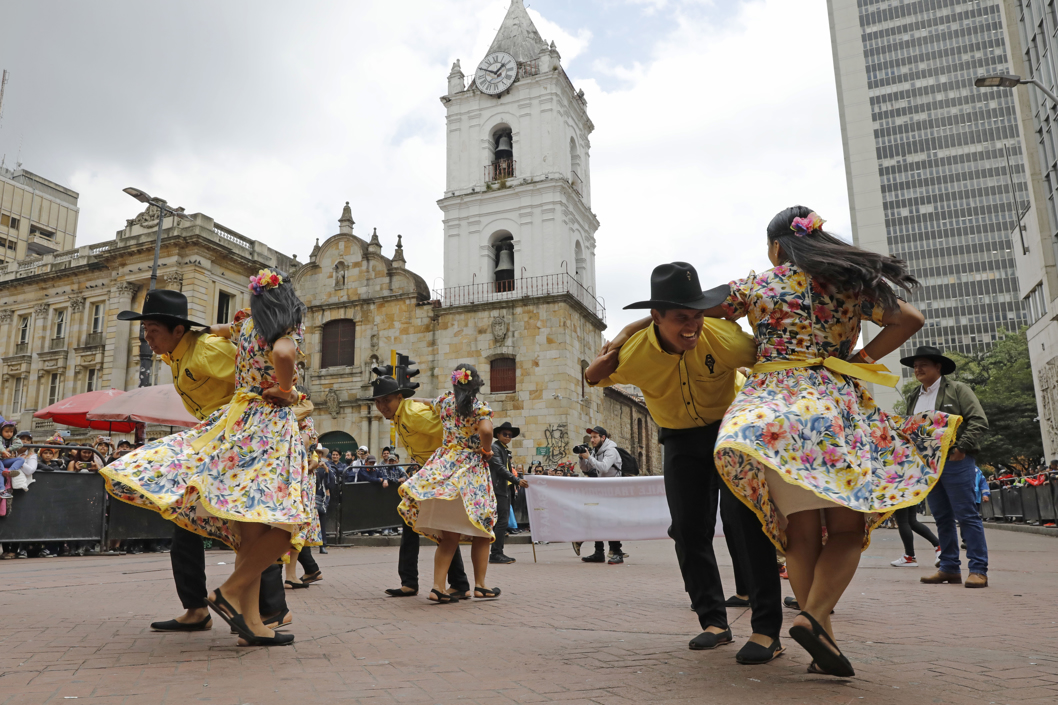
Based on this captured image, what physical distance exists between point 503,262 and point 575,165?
573 centimetres

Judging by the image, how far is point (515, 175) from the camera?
31156mm

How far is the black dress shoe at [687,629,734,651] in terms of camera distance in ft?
12.2

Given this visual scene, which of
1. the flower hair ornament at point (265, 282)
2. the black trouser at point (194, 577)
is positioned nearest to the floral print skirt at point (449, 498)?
the black trouser at point (194, 577)

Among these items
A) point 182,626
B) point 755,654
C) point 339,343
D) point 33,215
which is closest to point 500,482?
point 182,626

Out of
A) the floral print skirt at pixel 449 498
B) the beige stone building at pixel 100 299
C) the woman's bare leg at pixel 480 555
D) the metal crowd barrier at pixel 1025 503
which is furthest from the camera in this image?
the beige stone building at pixel 100 299

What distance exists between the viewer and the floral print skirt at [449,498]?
603 cm

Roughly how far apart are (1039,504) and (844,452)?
57.0 feet

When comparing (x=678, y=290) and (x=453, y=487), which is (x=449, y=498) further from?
(x=678, y=290)

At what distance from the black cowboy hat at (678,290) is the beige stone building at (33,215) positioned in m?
75.1

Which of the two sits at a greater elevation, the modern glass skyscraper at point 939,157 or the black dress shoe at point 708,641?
the modern glass skyscraper at point 939,157

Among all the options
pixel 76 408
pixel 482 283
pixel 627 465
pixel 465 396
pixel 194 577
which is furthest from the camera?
pixel 482 283

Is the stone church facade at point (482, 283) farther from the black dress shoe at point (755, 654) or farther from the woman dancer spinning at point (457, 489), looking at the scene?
the black dress shoe at point (755, 654)

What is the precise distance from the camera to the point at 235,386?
14.0 feet

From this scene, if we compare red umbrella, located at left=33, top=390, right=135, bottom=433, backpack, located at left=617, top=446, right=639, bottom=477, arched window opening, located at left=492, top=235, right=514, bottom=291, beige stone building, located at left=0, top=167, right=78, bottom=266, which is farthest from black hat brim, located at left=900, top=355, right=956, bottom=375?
beige stone building, located at left=0, top=167, right=78, bottom=266
